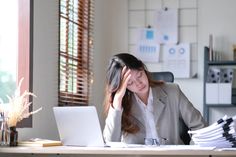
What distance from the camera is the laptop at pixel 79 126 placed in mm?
2111

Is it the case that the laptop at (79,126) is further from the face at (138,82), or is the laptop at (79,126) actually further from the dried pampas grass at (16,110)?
the face at (138,82)

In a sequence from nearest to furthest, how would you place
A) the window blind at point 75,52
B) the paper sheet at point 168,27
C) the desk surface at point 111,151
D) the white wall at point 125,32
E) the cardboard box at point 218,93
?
the desk surface at point 111,151
the window blind at point 75,52
the cardboard box at point 218,93
the white wall at point 125,32
the paper sheet at point 168,27

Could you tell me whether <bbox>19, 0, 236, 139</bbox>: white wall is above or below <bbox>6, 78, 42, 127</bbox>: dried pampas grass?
above

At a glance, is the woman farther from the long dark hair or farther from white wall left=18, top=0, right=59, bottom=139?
white wall left=18, top=0, right=59, bottom=139

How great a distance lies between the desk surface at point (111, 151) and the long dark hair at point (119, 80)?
467 millimetres

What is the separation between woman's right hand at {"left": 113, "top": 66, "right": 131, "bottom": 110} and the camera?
7.87ft

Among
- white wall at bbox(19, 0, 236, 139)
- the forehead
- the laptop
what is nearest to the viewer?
the laptop

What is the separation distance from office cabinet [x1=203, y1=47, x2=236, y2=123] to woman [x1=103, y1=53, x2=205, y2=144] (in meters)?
1.43

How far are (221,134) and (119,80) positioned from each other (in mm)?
710

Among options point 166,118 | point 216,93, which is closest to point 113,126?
point 166,118

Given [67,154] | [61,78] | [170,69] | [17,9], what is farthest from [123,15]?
[67,154]

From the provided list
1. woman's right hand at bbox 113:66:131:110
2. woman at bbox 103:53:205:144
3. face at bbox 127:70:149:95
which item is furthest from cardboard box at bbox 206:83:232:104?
woman's right hand at bbox 113:66:131:110

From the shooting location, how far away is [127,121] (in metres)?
2.48

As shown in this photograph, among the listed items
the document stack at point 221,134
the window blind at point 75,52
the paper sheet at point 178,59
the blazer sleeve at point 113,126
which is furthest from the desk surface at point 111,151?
the paper sheet at point 178,59
